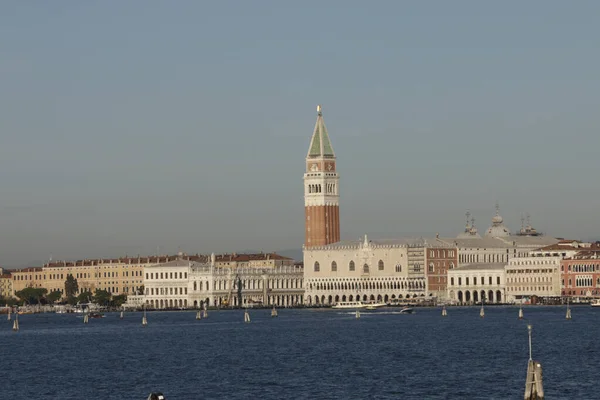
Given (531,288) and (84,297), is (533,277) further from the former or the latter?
(84,297)

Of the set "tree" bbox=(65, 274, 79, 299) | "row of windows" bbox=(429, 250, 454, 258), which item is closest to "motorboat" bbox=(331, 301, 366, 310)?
"row of windows" bbox=(429, 250, 454, 258)

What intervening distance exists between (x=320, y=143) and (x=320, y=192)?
16.4 ft

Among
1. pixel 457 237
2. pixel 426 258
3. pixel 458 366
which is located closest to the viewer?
pixel 458 366

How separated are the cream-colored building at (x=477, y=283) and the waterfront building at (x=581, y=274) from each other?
6705 millimetres

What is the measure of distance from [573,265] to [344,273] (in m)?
25.2

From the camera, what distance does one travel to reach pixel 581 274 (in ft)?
456

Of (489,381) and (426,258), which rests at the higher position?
(426,258)

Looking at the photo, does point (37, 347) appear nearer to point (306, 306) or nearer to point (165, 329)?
point (165, 329)

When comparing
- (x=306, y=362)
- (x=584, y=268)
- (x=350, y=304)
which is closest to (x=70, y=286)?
(x=350, y=304)

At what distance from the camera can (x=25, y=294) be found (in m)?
179

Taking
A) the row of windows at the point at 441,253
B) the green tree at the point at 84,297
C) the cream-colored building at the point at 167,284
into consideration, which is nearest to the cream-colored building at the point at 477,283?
the row of windows at the point at 441,253

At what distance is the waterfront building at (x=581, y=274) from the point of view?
138m

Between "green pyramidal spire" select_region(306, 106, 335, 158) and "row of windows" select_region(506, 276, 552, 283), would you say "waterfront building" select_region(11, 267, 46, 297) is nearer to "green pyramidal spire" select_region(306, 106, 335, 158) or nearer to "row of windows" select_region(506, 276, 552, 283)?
"green pyramidal spire" select_region(306, 106, 335, 158)

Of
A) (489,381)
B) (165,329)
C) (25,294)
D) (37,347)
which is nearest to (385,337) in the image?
(37,347)
